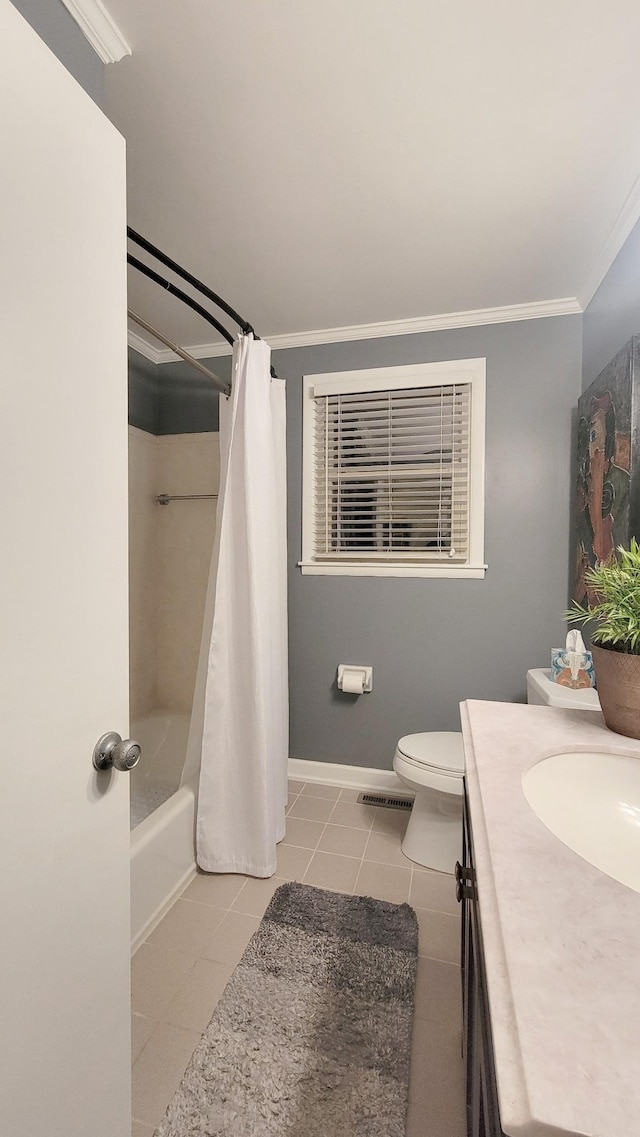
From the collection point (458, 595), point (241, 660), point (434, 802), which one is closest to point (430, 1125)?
point (434, 802)

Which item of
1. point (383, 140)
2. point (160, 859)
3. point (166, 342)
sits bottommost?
point (160, 859)

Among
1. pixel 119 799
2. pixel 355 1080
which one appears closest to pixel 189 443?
pixel 119 799

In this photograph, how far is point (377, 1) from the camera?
40.6 inches

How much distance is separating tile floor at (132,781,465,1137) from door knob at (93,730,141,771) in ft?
3.05

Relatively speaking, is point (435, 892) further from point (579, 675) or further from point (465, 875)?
point (465, 875)

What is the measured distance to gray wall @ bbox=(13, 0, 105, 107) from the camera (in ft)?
3.03

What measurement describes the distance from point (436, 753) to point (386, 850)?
0.47 meters

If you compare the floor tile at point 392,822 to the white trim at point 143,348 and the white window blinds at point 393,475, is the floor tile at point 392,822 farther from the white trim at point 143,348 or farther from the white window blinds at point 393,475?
the white trim at point 143,348

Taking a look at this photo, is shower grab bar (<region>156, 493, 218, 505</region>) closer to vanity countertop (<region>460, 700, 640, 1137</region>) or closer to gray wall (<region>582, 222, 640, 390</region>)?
gray wall (<region>582, 222, 640, 390</region>)

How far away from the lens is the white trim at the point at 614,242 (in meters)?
1.55

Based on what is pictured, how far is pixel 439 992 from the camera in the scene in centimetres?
142

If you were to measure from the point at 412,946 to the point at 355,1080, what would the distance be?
1.43 ft

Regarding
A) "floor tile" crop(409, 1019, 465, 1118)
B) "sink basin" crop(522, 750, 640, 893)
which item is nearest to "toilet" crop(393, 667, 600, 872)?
"floor tile" crop(409, 1019, 465, 1118)

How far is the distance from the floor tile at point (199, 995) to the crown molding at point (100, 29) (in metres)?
2.38
